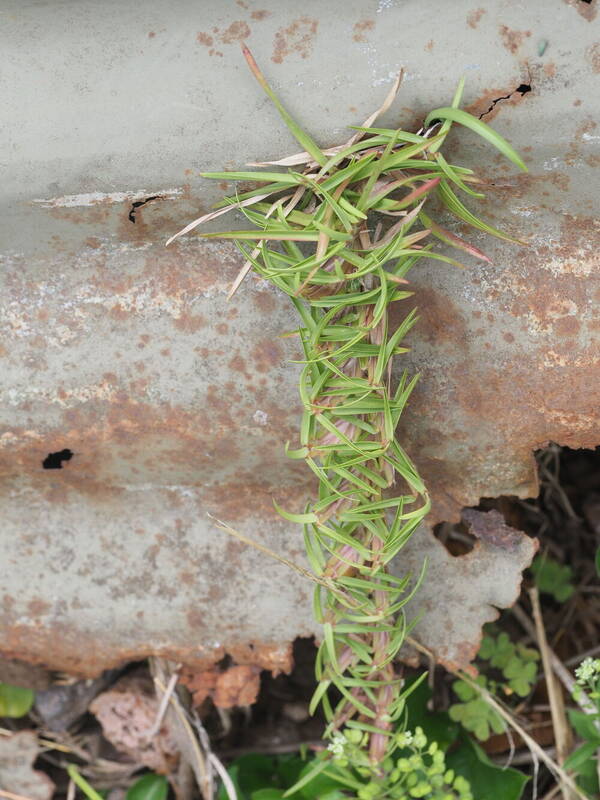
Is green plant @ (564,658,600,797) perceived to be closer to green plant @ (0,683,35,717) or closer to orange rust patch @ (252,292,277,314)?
orange rust patch @ (252,292,277,314)

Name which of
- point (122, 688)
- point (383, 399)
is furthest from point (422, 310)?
point (122, 688)

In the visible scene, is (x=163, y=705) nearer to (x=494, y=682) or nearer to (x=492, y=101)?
(x=494, y=682)

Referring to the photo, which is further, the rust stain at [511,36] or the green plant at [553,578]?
the green plant at [553,578]

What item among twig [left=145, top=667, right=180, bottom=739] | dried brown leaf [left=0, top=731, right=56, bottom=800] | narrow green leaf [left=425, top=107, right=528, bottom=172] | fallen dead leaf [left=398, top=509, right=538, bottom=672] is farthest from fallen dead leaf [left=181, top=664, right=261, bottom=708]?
narrow green leaf [left=425, top=107, right=528, bottom=172]

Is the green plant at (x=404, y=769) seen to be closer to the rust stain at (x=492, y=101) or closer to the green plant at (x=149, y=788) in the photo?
the green plant at (x=149, y=788)

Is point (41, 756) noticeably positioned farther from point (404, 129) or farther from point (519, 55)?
point (519, 55)

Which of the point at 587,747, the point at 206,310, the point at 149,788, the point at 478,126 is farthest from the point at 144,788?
the point at 478,126

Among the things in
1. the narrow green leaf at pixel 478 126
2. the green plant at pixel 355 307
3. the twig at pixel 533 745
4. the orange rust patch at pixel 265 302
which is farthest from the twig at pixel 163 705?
the narrow green leaf at pixel 478 126
